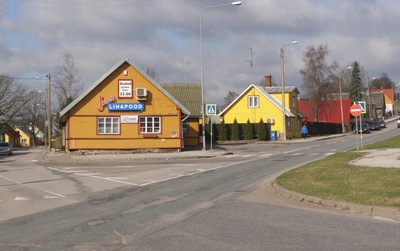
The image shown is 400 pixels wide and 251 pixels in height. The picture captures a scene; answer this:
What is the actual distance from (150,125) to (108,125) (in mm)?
3040

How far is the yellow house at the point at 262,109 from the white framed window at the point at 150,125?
22.9m

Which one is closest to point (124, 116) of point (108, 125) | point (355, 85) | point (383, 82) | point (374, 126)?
point (108, 125)

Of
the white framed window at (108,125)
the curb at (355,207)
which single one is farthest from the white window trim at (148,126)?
the curb at (355,207)

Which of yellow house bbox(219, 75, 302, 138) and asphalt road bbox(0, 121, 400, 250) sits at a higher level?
yellow house bbox(219, 75, 302, 138)

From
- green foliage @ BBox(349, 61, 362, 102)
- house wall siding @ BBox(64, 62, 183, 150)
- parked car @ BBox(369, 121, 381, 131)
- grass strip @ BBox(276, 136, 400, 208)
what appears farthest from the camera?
green foliage @ BBox(349, 61, 362, 102)

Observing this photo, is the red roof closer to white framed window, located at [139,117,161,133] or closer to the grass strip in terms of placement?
white framed window, located at [139,117,161,133]

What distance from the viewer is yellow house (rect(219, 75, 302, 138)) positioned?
5475cm

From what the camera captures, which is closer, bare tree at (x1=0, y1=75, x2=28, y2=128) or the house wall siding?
the house wall siding

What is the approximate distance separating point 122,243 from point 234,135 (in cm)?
4449

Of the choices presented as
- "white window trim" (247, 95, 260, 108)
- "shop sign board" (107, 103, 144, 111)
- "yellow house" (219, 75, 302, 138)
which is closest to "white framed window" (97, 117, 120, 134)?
"shop sign board" (107, 103, 144, 111)

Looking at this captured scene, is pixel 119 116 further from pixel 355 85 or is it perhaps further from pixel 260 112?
pixel 355 85

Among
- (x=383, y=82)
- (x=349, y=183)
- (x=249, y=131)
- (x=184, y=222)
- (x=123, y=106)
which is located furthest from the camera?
(x=383, y=82)

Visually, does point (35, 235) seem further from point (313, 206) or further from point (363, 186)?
point (363, 186)

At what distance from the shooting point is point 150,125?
3416 cm
